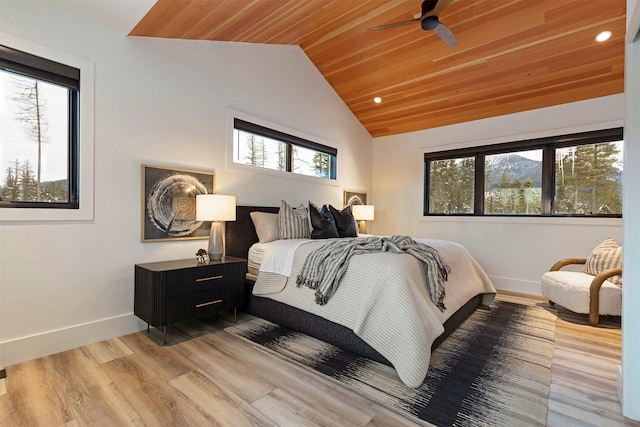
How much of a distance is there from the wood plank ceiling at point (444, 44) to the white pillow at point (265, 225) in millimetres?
1980

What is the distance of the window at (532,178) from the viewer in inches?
148

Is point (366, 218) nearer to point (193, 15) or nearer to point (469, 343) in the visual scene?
point (469, 343)

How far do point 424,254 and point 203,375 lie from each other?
1.81 meters

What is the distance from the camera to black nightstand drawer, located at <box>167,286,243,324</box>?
8.02 feet

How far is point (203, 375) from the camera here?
196 centimetres

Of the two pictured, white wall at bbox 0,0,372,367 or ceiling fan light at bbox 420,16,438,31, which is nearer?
white wall at bbox 0,0,372,367

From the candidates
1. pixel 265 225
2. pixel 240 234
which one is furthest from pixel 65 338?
pixel 265 225

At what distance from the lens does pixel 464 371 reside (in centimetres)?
205

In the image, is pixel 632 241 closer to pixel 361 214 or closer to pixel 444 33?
pixel 444 33

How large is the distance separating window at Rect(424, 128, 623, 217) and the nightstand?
361 cm

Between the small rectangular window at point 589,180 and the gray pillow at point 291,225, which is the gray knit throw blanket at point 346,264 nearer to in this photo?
the gray pillow at point 291,225

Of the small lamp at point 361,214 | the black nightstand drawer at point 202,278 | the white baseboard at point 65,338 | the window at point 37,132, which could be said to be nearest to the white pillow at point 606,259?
the small lamp at point 361,214

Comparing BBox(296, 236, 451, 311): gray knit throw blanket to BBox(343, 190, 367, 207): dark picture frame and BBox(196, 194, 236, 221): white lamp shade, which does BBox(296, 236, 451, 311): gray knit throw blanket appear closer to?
BBox(196, 194, 236, 221): white lamp shade

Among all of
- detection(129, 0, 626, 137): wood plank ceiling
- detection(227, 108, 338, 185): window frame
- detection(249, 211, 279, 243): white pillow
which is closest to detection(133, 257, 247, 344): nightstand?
detection(249, 211, 279, 243): white pillow
